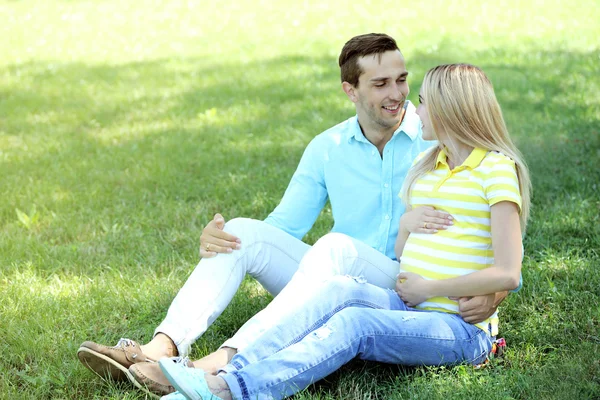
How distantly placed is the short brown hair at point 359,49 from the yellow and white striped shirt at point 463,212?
28.5 inches

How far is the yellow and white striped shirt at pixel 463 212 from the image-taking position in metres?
3.18

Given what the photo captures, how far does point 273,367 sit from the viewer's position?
117 inches

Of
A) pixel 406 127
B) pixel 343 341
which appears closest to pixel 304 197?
pixel 406 127

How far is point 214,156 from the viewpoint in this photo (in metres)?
6.64

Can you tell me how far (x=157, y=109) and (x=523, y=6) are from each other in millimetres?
6691

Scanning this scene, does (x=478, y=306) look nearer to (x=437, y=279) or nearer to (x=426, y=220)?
(x=437, y=279)

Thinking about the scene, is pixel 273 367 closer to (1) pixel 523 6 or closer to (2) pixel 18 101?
(2) pixel 18 101

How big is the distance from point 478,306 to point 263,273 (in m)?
1.02

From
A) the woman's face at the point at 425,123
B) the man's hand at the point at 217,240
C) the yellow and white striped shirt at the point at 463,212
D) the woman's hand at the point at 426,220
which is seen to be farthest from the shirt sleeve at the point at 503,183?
the man's hand at the point at 217,240

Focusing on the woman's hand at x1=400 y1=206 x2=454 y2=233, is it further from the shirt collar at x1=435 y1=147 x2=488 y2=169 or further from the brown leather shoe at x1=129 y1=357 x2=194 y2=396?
the brown leather shoe at x1=129 y1=357 x2=194 y2=396

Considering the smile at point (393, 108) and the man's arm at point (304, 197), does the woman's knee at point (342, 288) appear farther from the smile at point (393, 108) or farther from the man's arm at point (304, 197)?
the smile at point (393, 108)

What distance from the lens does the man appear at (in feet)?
11.3

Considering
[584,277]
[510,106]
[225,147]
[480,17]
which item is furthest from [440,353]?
[480,17]

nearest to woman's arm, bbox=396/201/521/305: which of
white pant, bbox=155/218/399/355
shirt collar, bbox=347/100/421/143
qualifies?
white pant, bbox=155/218/399/355
